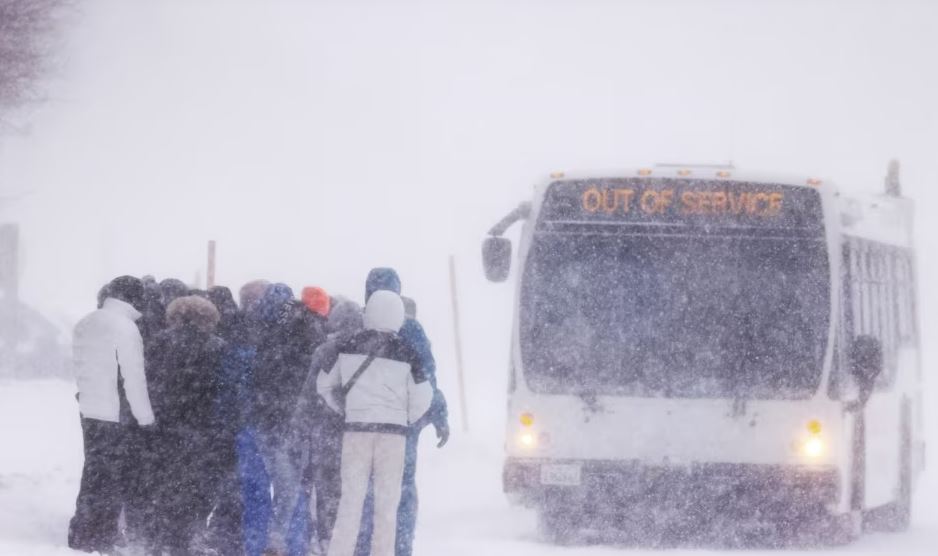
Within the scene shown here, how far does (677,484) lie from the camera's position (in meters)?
13.5

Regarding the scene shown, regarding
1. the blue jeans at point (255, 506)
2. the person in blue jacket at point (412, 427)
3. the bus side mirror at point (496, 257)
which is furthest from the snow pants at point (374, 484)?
the bus side mirror at point (496, 257)

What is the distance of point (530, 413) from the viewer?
13727mm

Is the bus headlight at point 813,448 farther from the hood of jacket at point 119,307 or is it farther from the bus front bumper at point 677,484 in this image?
the hood of jacket at point 119,307

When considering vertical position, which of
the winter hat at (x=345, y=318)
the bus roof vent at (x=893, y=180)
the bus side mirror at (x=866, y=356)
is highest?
the bus roof vent at (x=893, y=180)

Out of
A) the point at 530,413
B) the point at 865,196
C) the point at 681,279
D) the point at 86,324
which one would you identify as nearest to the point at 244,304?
the point at 86,324

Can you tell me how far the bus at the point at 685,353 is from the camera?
13.5 meters

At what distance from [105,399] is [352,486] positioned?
1806mm

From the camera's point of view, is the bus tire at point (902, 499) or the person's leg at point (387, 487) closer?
the person's leg at point (387, 487)

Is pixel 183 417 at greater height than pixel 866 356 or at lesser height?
lesser

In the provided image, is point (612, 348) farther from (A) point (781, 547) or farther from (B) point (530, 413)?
(A) point (781, 547)

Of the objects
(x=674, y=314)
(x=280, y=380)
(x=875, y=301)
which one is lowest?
(x=280, y=380)

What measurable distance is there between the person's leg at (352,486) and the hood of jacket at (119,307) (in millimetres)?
1821

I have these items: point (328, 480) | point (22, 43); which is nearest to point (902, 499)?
point (328, 480)

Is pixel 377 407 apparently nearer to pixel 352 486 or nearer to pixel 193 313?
pixel 352 486
